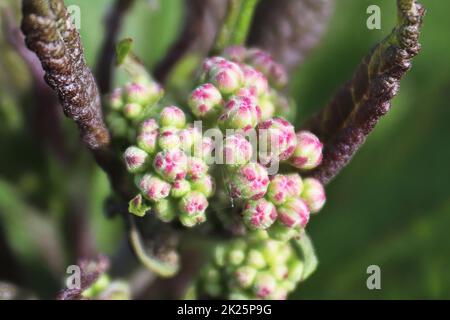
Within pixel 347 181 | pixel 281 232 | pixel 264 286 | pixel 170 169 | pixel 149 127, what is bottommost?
pixel 264 286

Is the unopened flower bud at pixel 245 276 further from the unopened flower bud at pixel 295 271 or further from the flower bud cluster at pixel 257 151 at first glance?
the flower bud cluster at pixel 257 151

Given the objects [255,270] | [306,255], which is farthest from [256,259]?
[306,255]

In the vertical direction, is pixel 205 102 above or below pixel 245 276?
above

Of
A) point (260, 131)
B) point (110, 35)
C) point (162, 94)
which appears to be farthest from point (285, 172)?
point (110, 35)

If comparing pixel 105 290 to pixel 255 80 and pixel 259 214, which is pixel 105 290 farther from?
pixel 255 80

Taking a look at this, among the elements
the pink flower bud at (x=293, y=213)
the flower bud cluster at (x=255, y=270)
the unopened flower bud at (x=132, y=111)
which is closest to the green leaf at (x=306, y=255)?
the flower bud cluster at (x=255, y=270)

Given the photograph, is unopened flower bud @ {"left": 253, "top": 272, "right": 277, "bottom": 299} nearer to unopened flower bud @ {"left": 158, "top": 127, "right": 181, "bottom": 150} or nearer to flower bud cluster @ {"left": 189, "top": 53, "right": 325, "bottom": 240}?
flower bud cluster @ {"left": 189, "top": 53, "right": 325, "bottom": 240}
